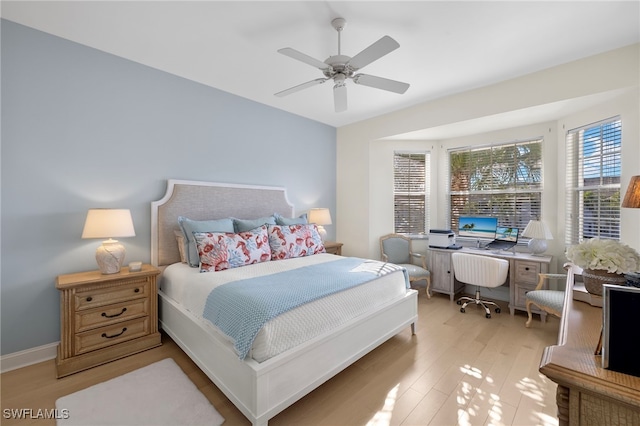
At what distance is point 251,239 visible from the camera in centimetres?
293

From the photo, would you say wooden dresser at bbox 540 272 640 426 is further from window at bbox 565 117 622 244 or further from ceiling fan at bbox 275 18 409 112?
window at bbox 565 117 622 244

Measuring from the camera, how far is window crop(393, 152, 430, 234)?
469cm

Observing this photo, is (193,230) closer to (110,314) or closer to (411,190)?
(110,314)

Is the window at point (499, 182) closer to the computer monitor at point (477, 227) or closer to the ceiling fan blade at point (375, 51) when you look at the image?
the computer monitor at point (477, 227)

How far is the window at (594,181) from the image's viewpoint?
2.84 m

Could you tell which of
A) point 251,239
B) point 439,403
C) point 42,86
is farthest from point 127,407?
point 42,86

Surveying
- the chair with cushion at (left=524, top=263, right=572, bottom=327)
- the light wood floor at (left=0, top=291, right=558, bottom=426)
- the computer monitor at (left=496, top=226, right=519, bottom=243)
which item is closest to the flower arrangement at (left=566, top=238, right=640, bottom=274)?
the light wood floor at (left=0, top=291, right=558, bottom=426)

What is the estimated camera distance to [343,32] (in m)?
2.32

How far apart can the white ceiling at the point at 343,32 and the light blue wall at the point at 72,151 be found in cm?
22

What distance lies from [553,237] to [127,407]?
469 centimetres

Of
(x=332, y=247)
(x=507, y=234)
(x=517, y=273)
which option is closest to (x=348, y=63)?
(x=332, y=247)

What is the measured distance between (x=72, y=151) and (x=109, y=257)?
102 centimetres

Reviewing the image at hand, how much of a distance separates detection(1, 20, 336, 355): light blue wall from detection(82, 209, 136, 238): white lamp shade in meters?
0.34

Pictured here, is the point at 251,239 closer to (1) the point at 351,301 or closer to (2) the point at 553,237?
(1) the point at 351,301
